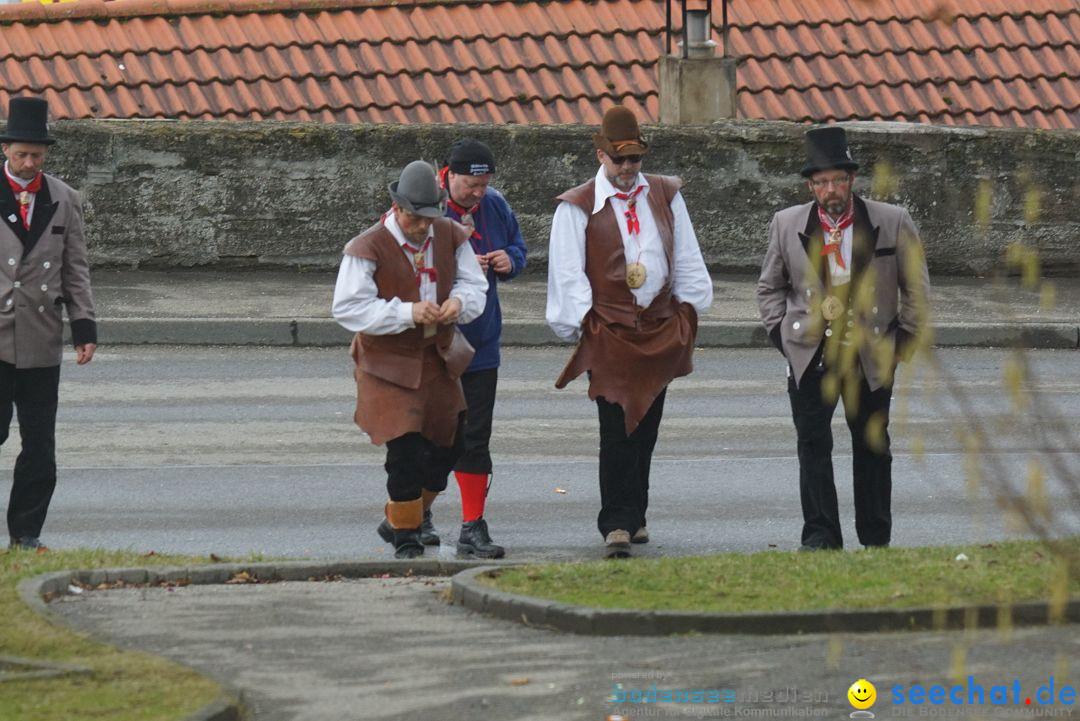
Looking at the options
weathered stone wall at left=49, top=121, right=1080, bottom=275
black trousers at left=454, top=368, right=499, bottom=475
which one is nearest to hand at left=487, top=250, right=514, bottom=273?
black trousers at left=454, top=368, right=499, bottom=475

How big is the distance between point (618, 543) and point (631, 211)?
1501 mm

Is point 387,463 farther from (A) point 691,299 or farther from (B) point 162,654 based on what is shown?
(B) point 162,654

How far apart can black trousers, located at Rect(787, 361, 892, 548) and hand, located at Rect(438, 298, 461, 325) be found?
148 centimetres

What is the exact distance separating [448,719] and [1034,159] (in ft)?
43.4

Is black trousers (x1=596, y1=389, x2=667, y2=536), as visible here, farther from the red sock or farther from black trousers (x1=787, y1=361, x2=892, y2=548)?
black trousers (x1=787, y1=361, x2=892, y2=548)

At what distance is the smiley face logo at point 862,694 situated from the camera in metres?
5.83

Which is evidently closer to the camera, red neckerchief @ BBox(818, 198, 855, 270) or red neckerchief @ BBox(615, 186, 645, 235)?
red neckerchief @ BBox(818, 198, 855, 270)

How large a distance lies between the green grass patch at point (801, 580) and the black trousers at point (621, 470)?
3.49 feet

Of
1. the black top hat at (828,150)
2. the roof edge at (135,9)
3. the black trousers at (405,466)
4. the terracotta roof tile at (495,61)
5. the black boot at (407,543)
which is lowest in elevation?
the black boot at (407,543)

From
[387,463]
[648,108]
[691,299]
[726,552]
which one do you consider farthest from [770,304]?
[648,108]

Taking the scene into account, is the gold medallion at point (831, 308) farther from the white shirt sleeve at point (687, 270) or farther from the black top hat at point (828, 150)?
the white shirt sleeve at point (687, 270)

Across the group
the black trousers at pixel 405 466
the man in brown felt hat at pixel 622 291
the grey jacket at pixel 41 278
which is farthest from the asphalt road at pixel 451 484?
the grey jacket at pixel 41 278

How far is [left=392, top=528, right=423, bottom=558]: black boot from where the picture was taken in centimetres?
895

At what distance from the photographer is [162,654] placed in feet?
22.2
